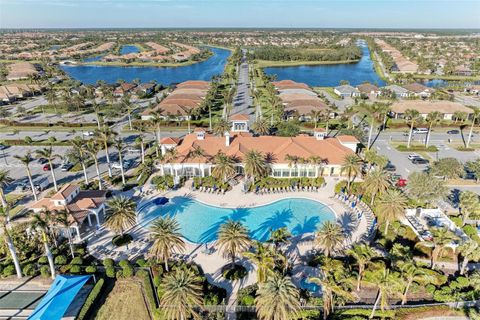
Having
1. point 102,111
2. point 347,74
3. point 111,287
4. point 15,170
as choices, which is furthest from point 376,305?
point 347,74

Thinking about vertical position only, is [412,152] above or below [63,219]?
below

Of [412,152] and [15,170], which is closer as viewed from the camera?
[15,170]

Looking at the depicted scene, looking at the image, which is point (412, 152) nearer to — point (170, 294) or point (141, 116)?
point (170, 294)

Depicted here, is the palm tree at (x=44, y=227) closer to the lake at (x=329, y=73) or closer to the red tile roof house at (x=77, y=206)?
the red tile roof house at (x=77, y=206)

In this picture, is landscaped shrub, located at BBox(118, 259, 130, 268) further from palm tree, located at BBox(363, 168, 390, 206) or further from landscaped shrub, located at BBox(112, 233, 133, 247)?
palm tree, located at BBox(363, 168, 390, 206)

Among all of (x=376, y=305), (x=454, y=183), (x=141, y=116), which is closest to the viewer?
(x=376, y=305)
